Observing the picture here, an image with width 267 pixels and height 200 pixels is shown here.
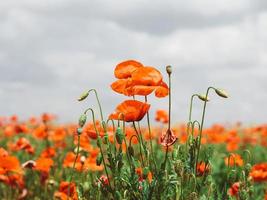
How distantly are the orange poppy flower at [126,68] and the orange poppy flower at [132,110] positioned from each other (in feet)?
0.61

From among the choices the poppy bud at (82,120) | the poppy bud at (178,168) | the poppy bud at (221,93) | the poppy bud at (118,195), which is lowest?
the poppy bud at (118,195)

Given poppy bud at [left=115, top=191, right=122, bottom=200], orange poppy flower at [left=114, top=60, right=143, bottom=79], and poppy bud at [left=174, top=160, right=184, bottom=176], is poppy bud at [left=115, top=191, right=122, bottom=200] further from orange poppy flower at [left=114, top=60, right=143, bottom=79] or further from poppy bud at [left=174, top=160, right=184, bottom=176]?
orange poppy flower at [left=114, top=60, right=143, bottom=79]

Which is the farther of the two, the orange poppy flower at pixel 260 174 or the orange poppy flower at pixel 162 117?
the orange poppy flower at pixel 162 117

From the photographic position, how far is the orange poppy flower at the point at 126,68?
122 inches

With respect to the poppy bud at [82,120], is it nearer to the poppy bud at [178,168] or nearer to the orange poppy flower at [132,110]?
the orange poppy flower at [132,110]

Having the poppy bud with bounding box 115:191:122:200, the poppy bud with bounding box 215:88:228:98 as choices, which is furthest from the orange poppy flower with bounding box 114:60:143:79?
the poppy bud with bounding box 115:191:122:200

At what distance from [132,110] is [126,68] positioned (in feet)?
0.87

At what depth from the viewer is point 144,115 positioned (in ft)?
9.80

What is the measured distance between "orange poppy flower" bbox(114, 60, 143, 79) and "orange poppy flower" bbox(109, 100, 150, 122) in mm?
187

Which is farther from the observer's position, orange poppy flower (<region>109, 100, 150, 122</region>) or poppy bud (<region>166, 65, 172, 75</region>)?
poppy bud (<region>166, 65, 172, 75</region>)

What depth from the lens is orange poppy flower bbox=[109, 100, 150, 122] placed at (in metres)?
2.96

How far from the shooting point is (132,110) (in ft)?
9.72

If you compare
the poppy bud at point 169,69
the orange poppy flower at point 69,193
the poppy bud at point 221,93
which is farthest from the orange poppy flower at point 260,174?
the poppy bud at point 169,69

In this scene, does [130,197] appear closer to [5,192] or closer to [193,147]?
[193,147]
